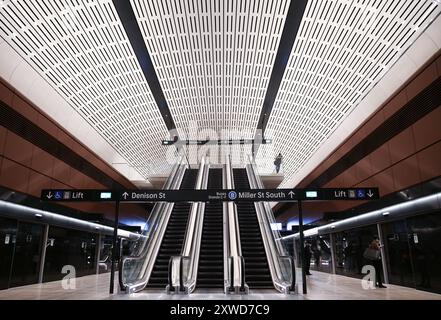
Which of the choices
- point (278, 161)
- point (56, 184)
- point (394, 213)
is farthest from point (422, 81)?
point (278, 161)

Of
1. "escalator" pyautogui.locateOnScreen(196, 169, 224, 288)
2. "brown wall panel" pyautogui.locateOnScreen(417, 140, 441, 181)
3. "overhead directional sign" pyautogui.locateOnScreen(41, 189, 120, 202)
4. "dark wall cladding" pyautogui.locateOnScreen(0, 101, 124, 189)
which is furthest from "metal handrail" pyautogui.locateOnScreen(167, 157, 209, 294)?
"brown wall panel" pyautogui.locateOnScreen(417, 140, 441, 181)

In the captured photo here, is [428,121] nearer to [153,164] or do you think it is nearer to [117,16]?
[117,16]

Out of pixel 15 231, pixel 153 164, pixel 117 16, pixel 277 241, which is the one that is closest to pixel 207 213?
pixel 277 241

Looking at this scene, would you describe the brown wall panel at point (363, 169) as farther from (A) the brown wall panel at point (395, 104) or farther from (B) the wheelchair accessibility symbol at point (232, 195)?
(B) the wheelchair accessibility symbol at point (232, 195)

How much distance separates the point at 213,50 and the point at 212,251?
7.62 m

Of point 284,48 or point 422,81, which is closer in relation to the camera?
point 422,81

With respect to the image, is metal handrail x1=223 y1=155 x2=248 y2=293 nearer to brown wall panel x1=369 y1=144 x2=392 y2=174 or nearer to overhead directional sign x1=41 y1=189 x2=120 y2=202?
overhead directional sign x1=41 y1=189 x2=120 y2=202

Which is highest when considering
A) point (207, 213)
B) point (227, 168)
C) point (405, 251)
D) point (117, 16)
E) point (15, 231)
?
point (117, 16)

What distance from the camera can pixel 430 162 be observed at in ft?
26.0

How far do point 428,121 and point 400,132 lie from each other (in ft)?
4.41

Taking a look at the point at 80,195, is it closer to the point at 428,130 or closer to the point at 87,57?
the point at 87,57

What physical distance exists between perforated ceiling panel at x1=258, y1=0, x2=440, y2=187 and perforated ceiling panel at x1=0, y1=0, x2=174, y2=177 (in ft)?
20.4

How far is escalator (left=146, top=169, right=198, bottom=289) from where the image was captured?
9055mm

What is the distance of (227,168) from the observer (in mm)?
19359
